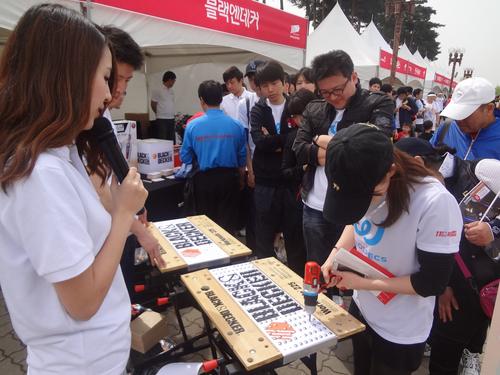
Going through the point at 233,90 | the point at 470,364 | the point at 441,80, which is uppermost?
the point at 441,80

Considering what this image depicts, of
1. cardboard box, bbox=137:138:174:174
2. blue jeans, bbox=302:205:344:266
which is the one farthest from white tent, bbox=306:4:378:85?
blue jeans, bbox=302:205:344:266

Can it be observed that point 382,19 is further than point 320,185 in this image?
Yes

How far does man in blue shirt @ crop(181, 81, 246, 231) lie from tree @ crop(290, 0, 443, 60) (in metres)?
29.1

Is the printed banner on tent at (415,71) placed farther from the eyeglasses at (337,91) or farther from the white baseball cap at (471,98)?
the eyeglasses at (337,91)

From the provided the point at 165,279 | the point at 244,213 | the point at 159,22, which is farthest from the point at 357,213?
the point at 159,22

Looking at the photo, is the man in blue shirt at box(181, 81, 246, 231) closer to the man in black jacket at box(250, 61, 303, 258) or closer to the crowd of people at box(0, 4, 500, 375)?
the man in black jacket at box(250, 61, 303, 258)

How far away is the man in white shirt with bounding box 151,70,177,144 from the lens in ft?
23.9

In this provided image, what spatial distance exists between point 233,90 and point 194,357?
3.05 meters

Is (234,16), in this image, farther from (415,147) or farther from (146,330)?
(146,330)

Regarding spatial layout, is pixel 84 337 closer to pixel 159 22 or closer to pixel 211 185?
pixel 211 185

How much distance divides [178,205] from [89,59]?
288 centimetres

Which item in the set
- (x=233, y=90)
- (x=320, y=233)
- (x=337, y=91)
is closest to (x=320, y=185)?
(x=320, y=233)

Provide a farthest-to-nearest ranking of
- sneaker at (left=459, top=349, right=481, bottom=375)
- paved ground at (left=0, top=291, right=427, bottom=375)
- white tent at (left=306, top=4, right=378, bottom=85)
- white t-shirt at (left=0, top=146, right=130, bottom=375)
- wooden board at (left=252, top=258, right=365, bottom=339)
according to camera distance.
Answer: white tent at (left=306, top=4, right=378, bottom=85) < paved ground at (left=0, top=291, right=427, bottom=375) < sneaker at (left=459, top=349, right=481, bottom=375) < wooden board at (left=252, top=258, right=365, bottom=339) < white t-shirt at (left=0, top=146, right=130, bottom=375)

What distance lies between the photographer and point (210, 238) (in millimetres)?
1930
